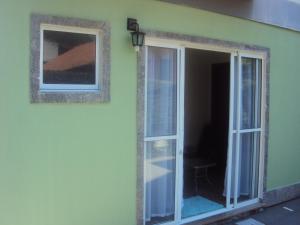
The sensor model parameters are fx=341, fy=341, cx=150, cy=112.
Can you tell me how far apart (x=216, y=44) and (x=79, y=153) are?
2.32 m

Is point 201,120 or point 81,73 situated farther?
point 201,120

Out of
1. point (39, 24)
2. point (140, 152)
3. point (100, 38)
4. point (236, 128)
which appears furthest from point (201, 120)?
point (39, 24)

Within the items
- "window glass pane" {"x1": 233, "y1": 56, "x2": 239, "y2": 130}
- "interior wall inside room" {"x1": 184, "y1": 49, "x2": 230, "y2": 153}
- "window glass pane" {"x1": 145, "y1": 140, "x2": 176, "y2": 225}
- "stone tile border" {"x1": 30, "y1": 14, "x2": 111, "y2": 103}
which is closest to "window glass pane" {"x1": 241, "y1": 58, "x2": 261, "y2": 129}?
"window glass pane" {"x1": 233, "y1": 56, "x2": 239, "y2": 130}

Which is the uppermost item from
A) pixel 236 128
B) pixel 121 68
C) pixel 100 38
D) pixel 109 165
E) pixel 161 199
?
pixel 100 38

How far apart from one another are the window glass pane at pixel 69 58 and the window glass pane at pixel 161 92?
768mm

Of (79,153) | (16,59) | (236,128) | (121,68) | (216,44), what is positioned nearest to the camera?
(16,59)

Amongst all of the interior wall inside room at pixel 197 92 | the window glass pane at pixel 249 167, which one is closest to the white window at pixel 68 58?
the window glass pane at pixel 249 167

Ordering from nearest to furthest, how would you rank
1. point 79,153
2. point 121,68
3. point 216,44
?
point 79,153 → point 121,68 → point 216,44

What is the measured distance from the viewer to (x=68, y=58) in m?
3.40

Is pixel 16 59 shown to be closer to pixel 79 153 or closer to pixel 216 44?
pixel 79 153

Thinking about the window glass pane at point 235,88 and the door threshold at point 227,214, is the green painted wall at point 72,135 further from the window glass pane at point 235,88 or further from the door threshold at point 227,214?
the door threshold at point 227,214

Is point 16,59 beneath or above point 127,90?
above

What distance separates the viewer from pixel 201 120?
745 cm

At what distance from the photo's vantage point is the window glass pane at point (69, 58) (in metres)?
3.29
